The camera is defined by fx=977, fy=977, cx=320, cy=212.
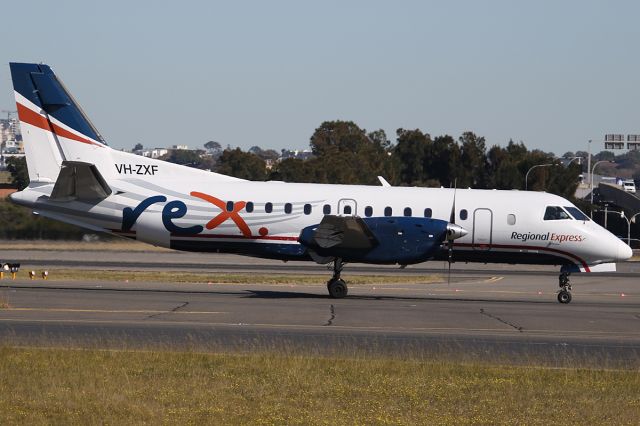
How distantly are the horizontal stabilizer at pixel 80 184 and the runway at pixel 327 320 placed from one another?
9.48 ft

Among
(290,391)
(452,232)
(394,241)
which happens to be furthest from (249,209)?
(290,391)

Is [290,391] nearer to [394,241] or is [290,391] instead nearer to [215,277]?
[394,241]

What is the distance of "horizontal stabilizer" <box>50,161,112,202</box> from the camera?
29.0 m

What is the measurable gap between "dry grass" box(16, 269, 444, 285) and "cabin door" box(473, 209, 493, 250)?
301 inches

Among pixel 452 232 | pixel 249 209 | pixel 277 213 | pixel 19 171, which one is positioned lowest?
pixel 452 232

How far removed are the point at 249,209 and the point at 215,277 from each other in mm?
9114

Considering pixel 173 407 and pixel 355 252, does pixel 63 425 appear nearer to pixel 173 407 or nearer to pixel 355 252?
pixel 173 407

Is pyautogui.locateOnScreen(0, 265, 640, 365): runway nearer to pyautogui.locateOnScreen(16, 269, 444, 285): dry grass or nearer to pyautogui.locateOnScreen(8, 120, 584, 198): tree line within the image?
pyautogui.locateOnScreen(16, 269, 444, 285): dry grass

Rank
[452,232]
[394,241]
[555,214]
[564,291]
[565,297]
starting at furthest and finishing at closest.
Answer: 1. [555,214]
2. [564,291]
3. [565,297]
4. [452,232]
5. [394,241]

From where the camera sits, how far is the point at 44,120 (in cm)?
3039

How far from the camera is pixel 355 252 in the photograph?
2930 centimetres

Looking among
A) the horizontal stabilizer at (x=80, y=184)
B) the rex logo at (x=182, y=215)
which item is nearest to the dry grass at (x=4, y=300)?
the horizontal stabilizer at (x=80, y=184)

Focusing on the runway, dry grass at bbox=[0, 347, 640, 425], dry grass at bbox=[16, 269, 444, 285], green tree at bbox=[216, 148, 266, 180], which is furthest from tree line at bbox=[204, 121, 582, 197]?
dry grass at bbox=[0, 347, 640, 425]

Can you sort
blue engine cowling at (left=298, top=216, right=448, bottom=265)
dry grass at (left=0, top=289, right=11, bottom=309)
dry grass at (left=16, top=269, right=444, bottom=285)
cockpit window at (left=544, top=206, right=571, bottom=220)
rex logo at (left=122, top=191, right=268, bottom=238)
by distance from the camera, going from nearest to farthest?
1. dry grass at (left=0, top=289, right=11, bottom=309)
2. blue engine cowling at (left=298, top=216, right=448, bottom=265)
3. rex logo at (left=122, top=191, right=268, bottom=238)
4. cockpit window at (left=544, top=206, right=571, bottom=220)
5. dry grass at (left=16, top=269, right=444, bottom=285)
